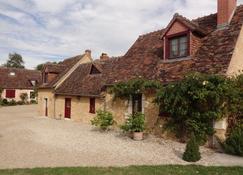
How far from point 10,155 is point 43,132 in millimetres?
5884

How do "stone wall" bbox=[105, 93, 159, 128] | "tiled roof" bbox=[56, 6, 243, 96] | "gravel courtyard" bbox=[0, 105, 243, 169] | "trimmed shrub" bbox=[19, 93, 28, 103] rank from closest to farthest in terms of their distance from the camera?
1. "gravel courtyard" bbox=[0, 105, 243, 169]
2. "tiled roof" bbox=[56, 6, 243, 96]
3. "stone wall" bbox=[105, 93, 159, 128]
4. "trimmed shrub" bbox=[19, 93, 28, 103]

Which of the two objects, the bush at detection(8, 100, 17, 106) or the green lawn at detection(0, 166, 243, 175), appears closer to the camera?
the green lawn at detection(0, 166, 243, 175)

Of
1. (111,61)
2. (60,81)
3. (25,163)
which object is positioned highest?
(111,61)

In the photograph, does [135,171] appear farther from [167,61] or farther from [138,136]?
[167,61]

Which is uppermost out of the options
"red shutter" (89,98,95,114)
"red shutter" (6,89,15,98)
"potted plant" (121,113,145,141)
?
"red shutter" (6,89,15,98)

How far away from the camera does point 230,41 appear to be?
41.9ft

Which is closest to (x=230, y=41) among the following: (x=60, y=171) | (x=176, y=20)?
(x=176, y=20)

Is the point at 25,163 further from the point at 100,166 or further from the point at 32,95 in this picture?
the point at 32,95

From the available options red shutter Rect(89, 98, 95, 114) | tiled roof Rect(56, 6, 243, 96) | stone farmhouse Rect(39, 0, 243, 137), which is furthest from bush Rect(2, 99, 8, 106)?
red shutter Rect(89, 98, 95, 114)

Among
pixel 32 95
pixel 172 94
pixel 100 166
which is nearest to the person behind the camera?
pixel 100 166

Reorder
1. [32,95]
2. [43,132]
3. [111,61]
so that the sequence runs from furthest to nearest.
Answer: [32,95]
[111,61]
[43,132]

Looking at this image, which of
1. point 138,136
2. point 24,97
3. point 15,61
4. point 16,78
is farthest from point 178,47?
point 15,61

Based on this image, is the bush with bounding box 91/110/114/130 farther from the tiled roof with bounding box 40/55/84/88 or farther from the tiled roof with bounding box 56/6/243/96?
the tiled roof with bounding box 40/55/84/88

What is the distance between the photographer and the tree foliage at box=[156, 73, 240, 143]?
36.1 feet
